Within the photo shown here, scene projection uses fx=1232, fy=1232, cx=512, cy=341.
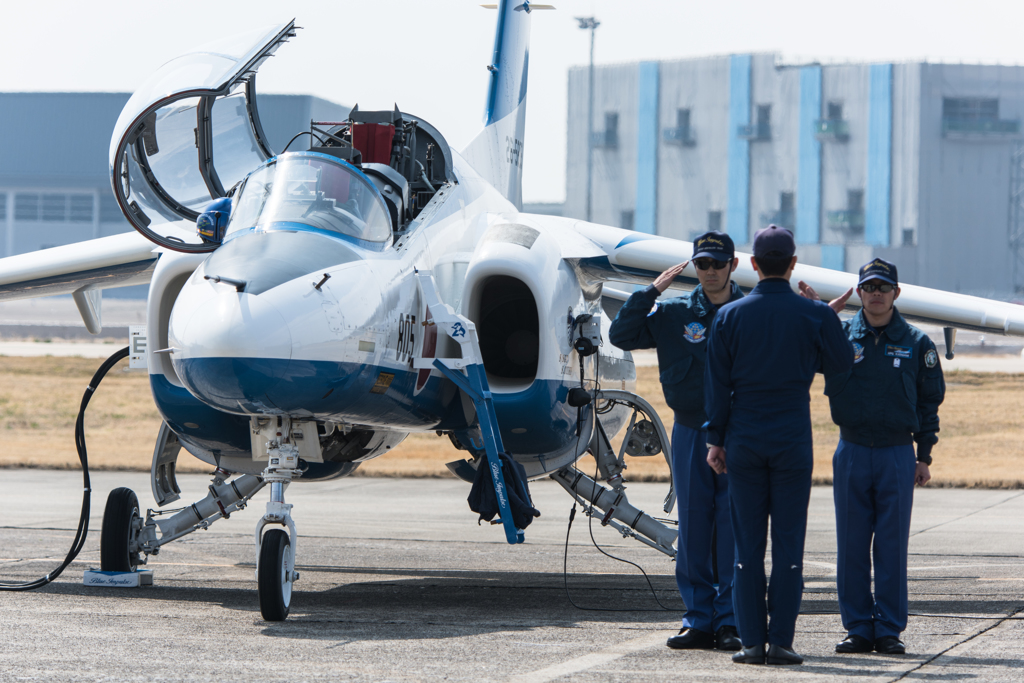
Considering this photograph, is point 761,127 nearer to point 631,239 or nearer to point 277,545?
point 631,239

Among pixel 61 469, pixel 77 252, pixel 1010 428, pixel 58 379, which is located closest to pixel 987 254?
pixel 1010 428

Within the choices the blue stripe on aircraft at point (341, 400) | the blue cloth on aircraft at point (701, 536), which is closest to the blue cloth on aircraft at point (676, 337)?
the blue cloth on aircraft at point (701, 536)

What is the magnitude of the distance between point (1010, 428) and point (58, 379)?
940 inches

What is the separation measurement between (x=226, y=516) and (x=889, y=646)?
575 centimetres

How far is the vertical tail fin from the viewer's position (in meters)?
12.5

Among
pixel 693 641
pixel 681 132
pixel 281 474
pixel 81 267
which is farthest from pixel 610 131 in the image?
pixel 693 641

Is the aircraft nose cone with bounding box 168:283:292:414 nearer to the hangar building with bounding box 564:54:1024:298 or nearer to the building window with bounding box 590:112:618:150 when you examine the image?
the hangar building with bounding box 564:54:1024:298

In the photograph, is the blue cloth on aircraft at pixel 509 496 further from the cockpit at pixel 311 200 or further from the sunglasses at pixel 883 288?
the sunglasses at pixel 883 288

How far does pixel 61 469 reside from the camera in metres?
21.1

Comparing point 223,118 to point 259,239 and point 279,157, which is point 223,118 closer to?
point 279,157

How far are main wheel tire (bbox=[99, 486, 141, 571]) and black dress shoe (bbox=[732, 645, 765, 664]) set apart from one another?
5336 millimetres

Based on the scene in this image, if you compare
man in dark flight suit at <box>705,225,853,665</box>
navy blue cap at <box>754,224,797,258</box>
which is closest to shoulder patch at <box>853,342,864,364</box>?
man in dark flight suit at <box>705,225,853,665</box>

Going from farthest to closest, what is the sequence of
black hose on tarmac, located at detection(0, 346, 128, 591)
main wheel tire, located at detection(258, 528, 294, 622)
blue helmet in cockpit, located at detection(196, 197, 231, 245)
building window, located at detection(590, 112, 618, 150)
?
building window, located at detection(590, 112, 618, 150)
black hose on tarmac, located at detection(0, 346, 128, 591)
blue helmet in cockpit, located at detection(196, 197, 231, 245)
main wheel tire, located at detection(258, 528, 294, 622)

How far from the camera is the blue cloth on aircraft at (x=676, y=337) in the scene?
688 centimetres
